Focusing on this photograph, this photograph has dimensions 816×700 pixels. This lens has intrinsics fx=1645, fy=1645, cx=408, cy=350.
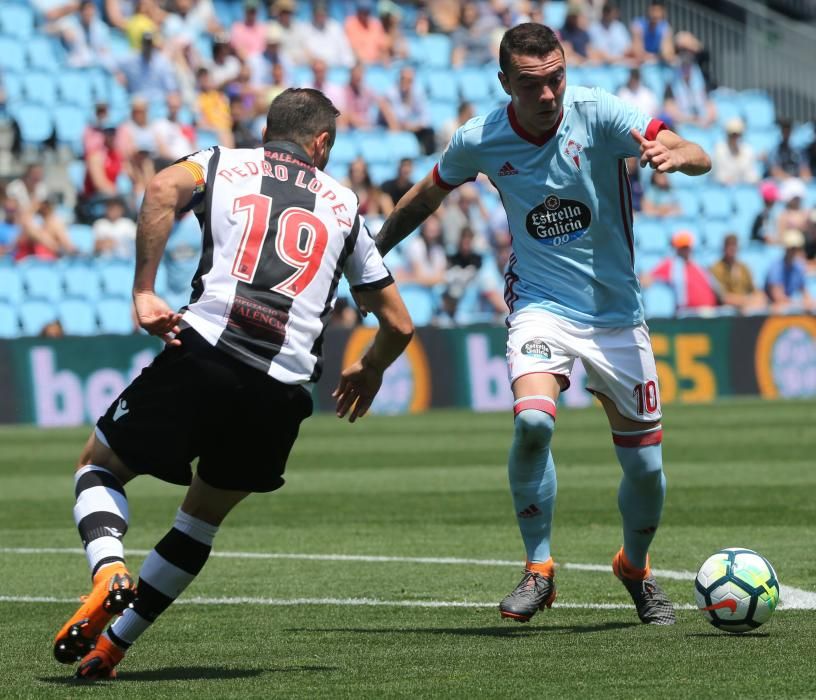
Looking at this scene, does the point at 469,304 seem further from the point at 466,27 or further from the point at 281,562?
the point at 281,562

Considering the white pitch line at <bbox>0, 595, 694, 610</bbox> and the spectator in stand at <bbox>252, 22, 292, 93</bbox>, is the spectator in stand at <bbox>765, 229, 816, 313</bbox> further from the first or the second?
the white pitch line at <bbox>0, 595, 694, 610</bbox>

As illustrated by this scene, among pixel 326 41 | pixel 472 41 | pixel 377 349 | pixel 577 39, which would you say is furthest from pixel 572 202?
pixel 577 39

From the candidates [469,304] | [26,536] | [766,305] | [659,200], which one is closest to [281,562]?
[26,536]

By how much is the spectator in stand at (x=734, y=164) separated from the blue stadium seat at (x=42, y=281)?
11.0 m

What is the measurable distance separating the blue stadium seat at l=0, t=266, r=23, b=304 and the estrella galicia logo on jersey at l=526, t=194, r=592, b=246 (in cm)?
1412

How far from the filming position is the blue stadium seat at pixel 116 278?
2055 cm

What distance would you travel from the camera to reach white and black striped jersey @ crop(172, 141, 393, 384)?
552cm

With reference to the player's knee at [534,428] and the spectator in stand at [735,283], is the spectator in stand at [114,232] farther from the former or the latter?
the player's knee at [534,428]

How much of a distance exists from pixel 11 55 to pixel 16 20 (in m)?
0.61

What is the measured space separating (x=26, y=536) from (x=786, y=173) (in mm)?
18952

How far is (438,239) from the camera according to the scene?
22281mm

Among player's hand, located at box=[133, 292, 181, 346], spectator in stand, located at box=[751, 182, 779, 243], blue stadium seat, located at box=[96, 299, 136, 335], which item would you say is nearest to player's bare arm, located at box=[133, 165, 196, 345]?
player's hand, located at box=[133, 292, 181, 346]

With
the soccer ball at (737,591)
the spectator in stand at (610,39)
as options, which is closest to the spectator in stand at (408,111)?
the spectator in stand at (610,39)

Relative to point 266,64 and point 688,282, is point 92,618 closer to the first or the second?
point 688,282
